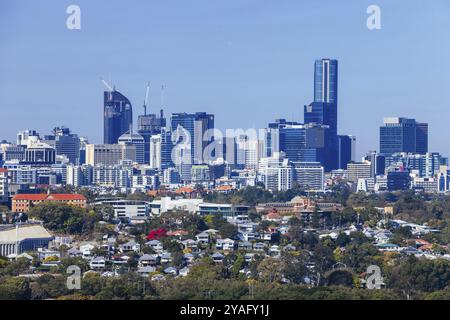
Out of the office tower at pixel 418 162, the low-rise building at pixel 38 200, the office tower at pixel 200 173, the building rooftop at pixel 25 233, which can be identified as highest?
the office tower at pixel 418 162

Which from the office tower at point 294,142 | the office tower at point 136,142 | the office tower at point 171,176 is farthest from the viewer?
the office tower at point 136,142

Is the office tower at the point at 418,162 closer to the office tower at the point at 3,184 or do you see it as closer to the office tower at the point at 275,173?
the office tower at the point at 275,173

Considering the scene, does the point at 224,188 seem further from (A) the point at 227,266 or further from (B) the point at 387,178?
(A) the point at 227,266

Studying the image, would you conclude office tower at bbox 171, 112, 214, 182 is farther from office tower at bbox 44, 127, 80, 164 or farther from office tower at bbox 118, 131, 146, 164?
office tower at bbox 44, 127, 80, 164

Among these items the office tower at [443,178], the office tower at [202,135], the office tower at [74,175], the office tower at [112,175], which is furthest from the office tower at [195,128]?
the office tower at [443,178]

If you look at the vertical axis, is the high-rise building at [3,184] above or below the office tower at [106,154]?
below

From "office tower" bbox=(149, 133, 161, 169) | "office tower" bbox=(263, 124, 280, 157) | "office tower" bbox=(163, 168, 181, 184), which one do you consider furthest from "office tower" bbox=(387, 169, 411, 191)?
"office tower" bbox=(149, 133, 161, 169)
